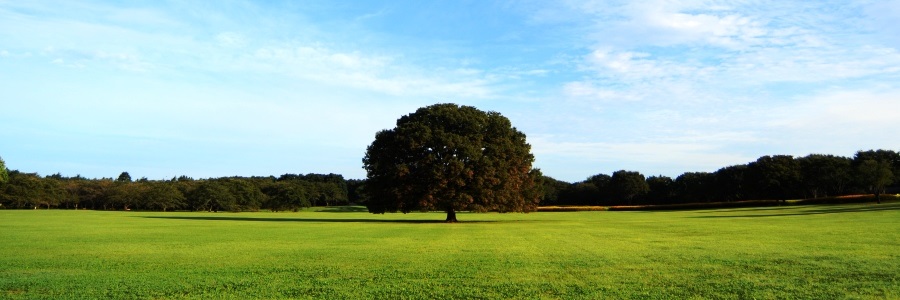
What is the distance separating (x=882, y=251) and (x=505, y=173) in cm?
3380

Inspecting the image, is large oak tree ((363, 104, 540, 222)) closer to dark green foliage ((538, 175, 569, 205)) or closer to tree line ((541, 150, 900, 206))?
tree line ((541, 150, 900, 206))

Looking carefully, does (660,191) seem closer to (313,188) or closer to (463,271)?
(313,188)

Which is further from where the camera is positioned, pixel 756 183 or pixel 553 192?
pixel 553 192

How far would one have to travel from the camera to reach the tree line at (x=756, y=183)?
383 feet

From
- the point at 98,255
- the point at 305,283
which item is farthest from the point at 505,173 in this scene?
the point at 305,283

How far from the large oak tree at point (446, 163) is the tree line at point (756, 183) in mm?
67105

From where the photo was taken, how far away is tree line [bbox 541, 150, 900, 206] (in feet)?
383

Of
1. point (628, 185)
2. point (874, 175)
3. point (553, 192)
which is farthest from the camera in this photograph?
point (628, 185)

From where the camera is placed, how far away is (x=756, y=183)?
12450 centimetres

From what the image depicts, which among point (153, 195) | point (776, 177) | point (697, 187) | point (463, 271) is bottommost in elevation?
point (463, 271)

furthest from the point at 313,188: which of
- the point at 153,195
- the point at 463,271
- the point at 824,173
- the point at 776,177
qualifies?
the point at 463,271

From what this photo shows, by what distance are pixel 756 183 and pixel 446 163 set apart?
95553mm

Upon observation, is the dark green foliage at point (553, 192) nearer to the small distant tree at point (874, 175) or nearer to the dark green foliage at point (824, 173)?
the dark green foliage at point (824, 173)

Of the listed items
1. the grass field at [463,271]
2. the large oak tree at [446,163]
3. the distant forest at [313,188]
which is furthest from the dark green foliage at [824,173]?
the grass field at [463,271]
